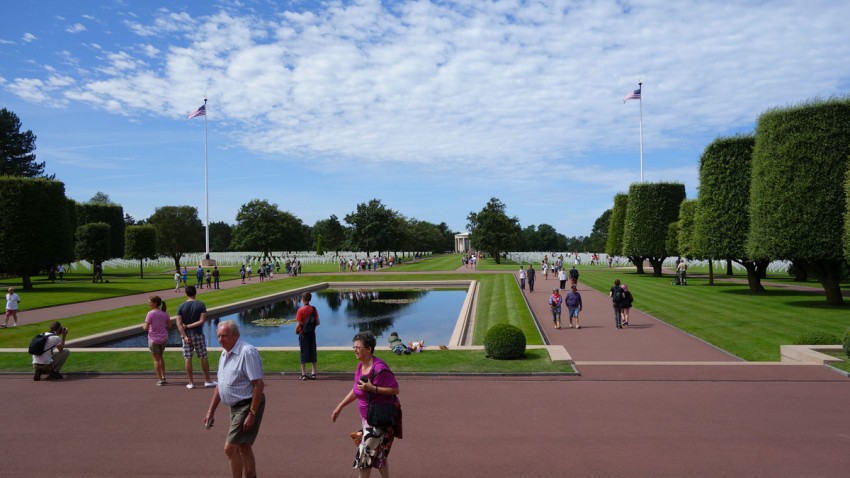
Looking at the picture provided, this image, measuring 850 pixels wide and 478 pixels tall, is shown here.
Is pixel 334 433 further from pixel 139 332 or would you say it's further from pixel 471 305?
pixel 471 305

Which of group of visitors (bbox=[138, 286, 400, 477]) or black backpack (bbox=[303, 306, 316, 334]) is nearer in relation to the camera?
group of visitors (bbox=[138, 286, 400, 477])

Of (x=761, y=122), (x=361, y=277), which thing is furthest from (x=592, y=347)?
(x=361, y=277)

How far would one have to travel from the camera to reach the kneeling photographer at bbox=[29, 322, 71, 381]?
11.1m

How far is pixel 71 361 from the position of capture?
42.2 feet

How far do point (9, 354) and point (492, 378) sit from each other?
12343 millimetres

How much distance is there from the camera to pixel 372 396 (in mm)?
5238

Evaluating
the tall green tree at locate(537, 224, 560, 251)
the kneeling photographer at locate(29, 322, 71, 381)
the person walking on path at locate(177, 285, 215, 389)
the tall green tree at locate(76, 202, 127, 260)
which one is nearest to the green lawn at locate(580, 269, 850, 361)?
the person walking on path at locate(177, 285, 215, 389)

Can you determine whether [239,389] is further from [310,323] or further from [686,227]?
[686,227]

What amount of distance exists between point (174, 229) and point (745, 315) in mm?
90011

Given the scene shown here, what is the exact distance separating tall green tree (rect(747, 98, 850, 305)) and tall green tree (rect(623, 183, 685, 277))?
20497mm

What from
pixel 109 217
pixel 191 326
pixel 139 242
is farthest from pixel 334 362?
pixel 109 217

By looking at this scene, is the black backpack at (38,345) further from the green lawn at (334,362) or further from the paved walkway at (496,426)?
the green lawn at (334,362)

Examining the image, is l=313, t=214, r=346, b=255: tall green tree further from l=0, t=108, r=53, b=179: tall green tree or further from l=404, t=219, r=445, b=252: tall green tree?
l=0, t=108, r=53, b=179: tall green tree

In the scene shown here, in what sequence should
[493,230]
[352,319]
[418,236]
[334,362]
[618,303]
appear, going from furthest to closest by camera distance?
1. [418,236]
2. [493,230]
3. [352,319]
4. [618,303]
5. [334,362]
